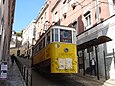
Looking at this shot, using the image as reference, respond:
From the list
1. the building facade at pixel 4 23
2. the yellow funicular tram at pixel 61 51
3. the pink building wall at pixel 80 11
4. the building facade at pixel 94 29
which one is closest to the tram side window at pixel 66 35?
the yellow funicular tram at pixel 61 51

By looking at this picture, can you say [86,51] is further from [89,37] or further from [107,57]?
[107,57]

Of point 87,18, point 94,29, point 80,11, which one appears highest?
point 80,11

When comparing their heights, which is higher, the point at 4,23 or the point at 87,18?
the point at 87,18

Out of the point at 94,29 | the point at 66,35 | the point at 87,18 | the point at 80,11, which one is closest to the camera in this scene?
the point at 66,35

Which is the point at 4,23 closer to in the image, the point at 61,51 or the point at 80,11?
the point at 61,51

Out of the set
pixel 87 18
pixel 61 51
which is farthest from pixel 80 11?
pixel 61 51

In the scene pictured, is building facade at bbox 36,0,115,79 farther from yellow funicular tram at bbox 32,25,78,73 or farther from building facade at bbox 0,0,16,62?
building facade at bbox 0,0,16,62

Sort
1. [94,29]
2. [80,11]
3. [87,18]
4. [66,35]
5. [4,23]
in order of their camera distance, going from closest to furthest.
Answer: [66,35], [4,23], [94,29], [87,18], [80,11]

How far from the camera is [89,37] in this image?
62.4ft

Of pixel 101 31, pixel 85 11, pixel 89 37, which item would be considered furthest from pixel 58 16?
pixel 101 31

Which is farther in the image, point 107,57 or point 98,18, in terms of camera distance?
point 98,18

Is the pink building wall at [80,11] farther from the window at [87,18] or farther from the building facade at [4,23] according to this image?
the building facade at [4,23]

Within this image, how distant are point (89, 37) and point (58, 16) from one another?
12196 mm

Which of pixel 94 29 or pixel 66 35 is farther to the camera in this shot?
pixel 94 29
